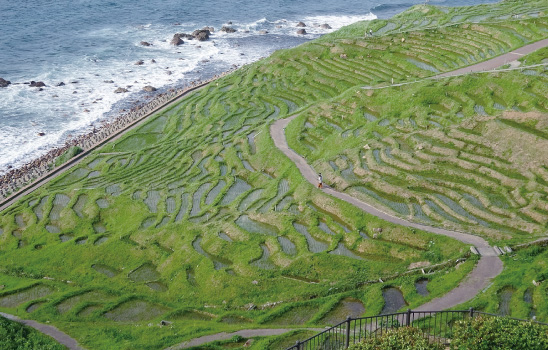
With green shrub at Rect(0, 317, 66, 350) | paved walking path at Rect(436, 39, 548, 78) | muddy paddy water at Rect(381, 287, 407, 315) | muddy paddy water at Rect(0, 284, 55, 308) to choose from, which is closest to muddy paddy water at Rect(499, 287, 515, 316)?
muddy paddy water at Rect(381, 287, 407, 315)

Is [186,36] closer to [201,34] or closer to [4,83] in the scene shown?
[201,34]

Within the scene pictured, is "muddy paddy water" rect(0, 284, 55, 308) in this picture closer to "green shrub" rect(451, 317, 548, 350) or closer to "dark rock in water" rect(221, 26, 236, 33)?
"green shrub" rect(451, 317, 548, 350)

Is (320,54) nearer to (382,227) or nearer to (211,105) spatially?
(211,105)

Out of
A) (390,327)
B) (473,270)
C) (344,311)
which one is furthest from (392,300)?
(390,327)

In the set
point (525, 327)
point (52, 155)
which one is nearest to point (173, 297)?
point (525, 327)

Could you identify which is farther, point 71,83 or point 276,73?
point 71,83
